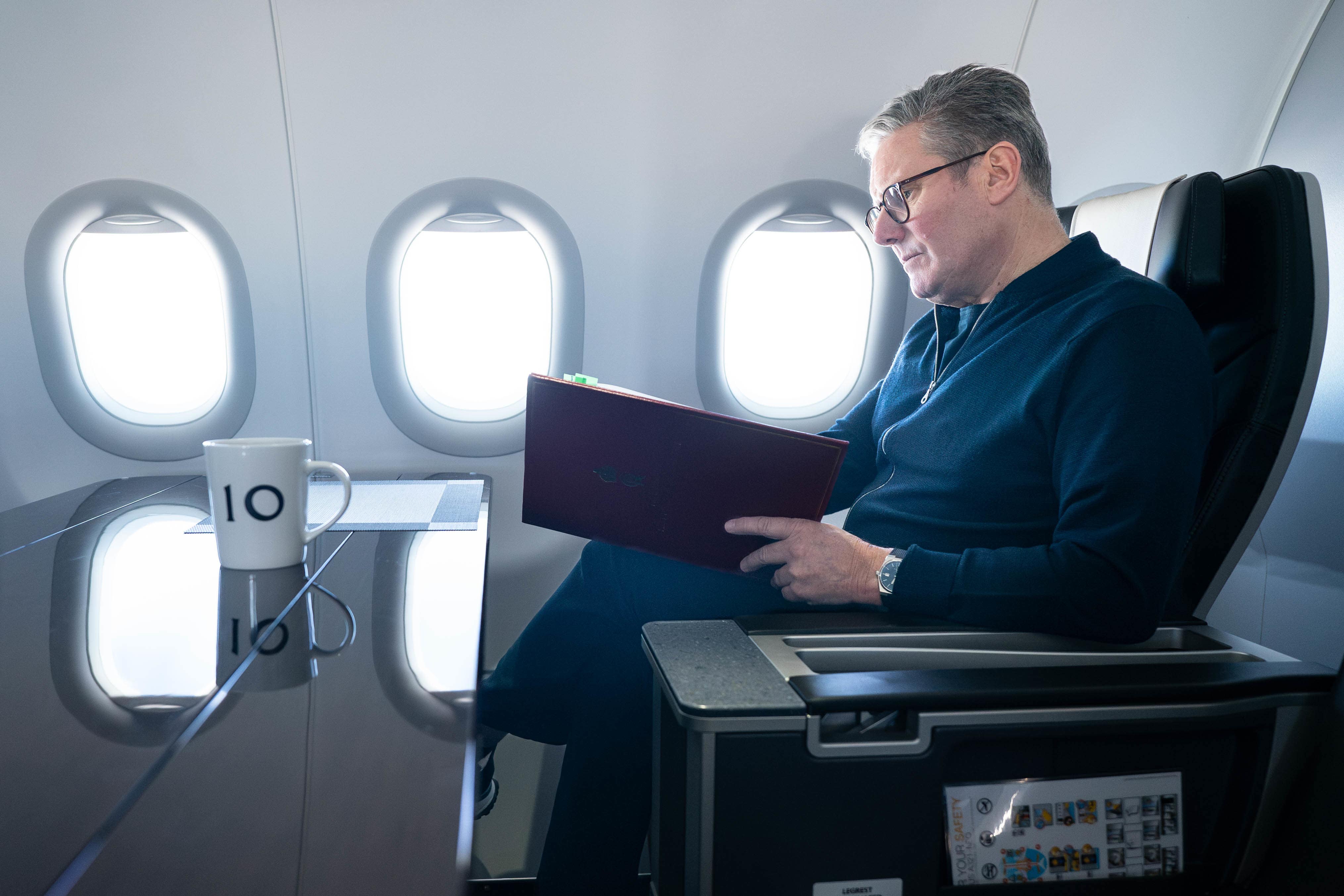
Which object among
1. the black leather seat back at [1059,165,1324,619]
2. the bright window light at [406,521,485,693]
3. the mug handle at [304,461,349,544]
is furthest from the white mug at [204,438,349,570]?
the black leather seat back at [1059,165,1324,619]

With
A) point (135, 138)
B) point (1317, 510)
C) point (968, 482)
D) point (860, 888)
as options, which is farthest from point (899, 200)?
point (135, 138)

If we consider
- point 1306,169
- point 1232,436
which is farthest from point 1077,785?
Result: point 1306,169

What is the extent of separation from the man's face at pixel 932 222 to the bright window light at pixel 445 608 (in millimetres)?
805

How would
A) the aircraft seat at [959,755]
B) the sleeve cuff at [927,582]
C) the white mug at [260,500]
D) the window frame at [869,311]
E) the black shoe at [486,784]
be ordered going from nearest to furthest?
the aircraft seat at [959,755] → the white mug at [260,500] → the sleeve cuff at [927,582] → the black shoe at [486,784] → the window frame at [869,311]

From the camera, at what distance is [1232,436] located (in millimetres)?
1090

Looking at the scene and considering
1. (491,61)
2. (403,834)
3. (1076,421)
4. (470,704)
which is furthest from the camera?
(491,61)

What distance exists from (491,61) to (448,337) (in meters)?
0.64

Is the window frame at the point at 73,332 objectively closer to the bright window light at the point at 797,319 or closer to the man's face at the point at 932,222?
the bright window light at the point at 797,319

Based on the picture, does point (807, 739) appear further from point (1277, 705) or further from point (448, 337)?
point (448, 337)

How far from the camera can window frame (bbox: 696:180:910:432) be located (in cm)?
201

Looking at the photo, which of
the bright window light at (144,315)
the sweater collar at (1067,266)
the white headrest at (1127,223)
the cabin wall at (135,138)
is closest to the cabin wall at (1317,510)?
the white headrest at (1127,223)

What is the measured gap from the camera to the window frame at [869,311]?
201cm

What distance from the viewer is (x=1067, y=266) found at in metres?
1.16

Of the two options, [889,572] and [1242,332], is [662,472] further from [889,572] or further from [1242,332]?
[1242,332]
